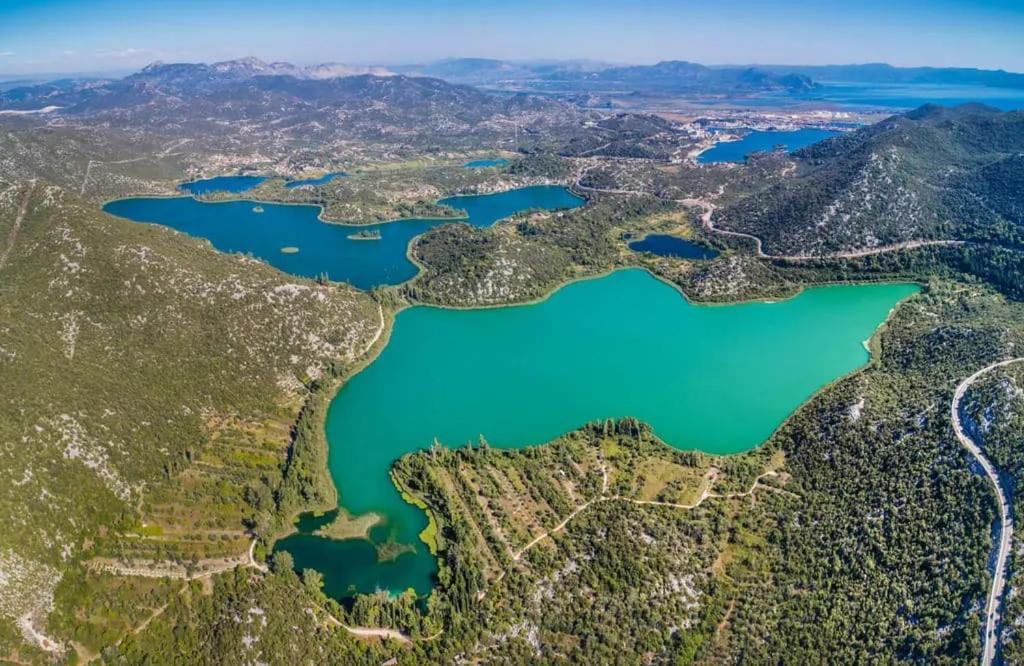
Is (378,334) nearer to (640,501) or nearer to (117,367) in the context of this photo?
(117,367)

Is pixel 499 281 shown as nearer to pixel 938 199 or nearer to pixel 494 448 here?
pixel 494 448

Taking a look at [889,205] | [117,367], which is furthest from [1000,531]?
[889,205]

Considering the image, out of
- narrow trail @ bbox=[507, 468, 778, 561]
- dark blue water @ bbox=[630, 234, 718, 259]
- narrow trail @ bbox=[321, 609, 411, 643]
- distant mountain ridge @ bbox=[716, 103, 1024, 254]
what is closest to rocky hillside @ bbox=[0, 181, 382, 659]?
narrow trail @ bbox=[321, 609, 411, 643]

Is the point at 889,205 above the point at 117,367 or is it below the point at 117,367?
above

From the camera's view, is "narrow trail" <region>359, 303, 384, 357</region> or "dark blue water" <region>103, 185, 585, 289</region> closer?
"narrow trail" <region>359, 303, 384, 357</region>

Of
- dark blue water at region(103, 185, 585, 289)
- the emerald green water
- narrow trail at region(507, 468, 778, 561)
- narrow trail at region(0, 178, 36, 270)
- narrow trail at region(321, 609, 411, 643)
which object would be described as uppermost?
narrow trail at region(0, 178, 36, 270)

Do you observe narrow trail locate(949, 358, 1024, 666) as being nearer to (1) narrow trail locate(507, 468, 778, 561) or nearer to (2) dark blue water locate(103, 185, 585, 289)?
(1) narrow trail locate(507, 468, 778, 561)

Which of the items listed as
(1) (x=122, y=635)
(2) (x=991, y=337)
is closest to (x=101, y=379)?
(1) (x=122, y=635)
